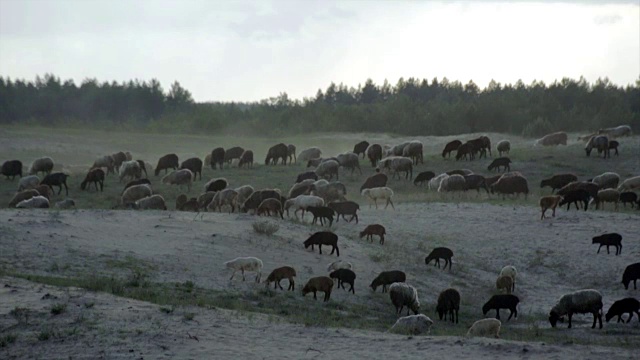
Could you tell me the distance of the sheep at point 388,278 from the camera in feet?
66.2

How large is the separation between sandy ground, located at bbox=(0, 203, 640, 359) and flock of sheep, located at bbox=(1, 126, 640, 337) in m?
0.45

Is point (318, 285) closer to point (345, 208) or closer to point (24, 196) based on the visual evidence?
point (345, 208)

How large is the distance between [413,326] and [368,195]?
1586 cm

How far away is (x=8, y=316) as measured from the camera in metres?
14.2

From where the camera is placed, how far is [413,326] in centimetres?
1627

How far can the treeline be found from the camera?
69.0 m

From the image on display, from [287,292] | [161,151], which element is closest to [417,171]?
[287,292]

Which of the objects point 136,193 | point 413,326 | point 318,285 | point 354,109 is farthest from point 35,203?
point 354,109

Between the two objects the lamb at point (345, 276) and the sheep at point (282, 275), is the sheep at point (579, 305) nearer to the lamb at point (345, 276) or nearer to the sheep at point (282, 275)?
the lamb at point (345, 276)

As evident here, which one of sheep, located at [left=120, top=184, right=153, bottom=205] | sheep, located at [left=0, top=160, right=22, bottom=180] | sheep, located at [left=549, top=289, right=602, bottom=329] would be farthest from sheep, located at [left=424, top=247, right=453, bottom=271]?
sheep, located at [left=0, top=160, right=22, bottom=180]

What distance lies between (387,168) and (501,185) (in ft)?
25.3

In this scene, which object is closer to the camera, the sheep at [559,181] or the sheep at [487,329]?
the sheep at [487,329]

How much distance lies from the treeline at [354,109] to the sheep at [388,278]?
4449 centimetres

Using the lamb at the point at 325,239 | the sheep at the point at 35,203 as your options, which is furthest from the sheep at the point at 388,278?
the sheep at the point at 35,203
